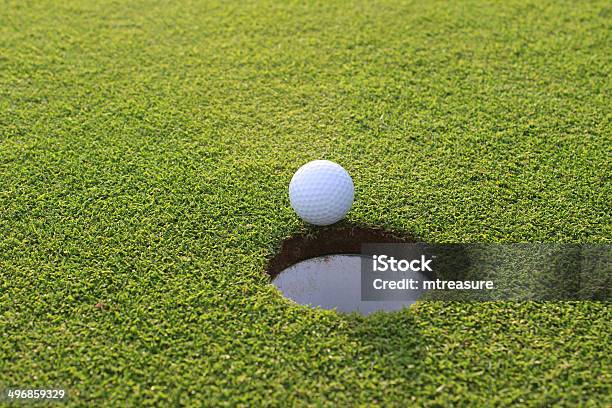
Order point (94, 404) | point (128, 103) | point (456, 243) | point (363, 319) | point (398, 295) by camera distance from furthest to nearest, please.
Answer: point (128, 103)
point (456, 243)
point (398, 295)
point (363, 319)
point (94, 404)

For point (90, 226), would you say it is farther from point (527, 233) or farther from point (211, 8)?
point (211, 8)

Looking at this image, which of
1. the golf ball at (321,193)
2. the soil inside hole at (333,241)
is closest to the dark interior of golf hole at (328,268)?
the soil inside hole at (333,241)

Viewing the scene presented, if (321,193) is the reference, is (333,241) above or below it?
below

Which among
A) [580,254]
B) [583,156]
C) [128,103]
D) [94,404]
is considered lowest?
[94,404]

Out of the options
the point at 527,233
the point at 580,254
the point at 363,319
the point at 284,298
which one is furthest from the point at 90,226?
the point at 580,254

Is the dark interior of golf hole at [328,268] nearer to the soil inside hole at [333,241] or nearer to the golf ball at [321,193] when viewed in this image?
the soil inside hole at [333,241]

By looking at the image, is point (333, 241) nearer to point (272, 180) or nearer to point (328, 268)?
point (328, 268)

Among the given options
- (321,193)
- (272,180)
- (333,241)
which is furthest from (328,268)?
(272,180)
